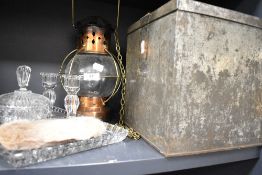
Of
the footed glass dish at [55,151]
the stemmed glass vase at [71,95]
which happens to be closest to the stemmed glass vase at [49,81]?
the stemmed glass vase at [71,95]

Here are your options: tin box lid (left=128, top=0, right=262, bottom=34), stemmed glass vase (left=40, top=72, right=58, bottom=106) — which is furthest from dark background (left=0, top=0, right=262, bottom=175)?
tin box lid (left=128, top=0, right=262, bottom=34)

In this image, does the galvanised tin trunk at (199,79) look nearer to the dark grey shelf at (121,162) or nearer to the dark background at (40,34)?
the dark grey shelf at (121,162)

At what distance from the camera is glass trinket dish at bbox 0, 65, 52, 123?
56cm

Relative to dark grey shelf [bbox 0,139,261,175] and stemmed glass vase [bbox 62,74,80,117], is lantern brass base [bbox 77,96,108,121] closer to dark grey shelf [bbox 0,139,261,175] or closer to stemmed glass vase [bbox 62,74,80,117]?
stemmed glass vase [bbox 62,74,80,117]

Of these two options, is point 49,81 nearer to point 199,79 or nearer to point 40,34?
point 40,34

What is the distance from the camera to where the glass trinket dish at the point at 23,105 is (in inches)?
21.9

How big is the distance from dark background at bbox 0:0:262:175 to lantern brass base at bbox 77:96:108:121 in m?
0.14

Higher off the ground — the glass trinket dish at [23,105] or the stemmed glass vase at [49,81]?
the stemmed glass vase at [49,81]

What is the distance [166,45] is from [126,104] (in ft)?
1.07

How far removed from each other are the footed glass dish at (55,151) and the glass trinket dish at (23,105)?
171 millimetres

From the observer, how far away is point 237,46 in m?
0.53

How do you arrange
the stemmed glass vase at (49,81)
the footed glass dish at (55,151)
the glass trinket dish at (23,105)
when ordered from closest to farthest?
the footed glass dish at (55,151), the glass trinket dish at (23,105), the stemmed glass vase at (49,81)

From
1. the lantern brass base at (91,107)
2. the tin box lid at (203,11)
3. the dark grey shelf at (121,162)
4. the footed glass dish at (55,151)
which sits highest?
the tin box lid at (203,11)

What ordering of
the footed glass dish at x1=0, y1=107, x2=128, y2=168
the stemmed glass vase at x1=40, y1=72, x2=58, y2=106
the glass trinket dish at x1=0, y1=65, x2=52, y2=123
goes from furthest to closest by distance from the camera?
the stemmed glass vase at x1=40, y1=72, x2=58, y2=106 → the glass trinket dish at x1=0, y1=65, x2=52, y2=123 → the footed glass dish at x1=0, y1=107, x2=128, y2=168
